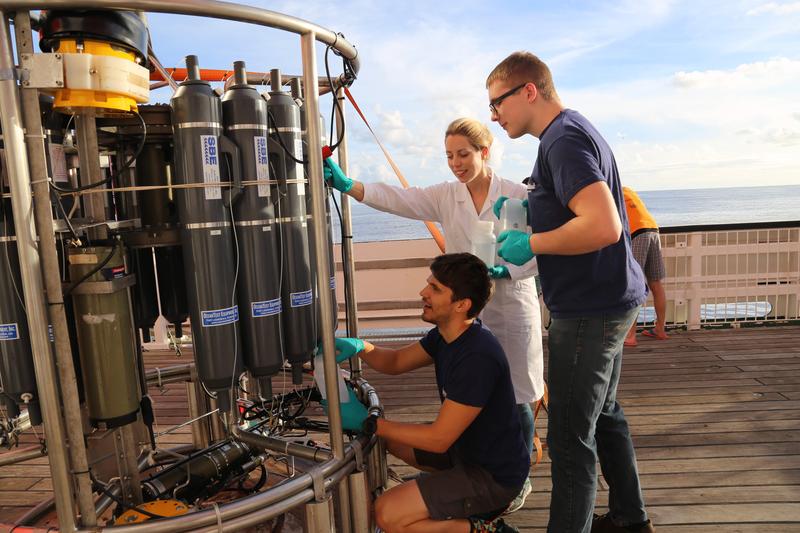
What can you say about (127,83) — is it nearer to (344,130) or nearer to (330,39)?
(330,39)

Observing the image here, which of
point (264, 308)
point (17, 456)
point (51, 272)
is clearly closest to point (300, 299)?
point (264, 308)

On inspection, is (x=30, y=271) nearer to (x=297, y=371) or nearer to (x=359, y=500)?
(x=297, y=371)

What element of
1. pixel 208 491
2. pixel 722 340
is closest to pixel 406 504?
pixel 208 491

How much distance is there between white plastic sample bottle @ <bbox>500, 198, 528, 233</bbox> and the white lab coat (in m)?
0.17

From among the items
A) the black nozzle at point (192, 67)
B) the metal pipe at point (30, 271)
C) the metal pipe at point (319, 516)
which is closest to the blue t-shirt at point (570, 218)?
the metal pipe at point (319, 516)

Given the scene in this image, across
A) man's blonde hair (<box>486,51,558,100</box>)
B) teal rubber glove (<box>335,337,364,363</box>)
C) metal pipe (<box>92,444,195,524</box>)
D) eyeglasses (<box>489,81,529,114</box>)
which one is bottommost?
metal pipe (<box>92,444,195,524</box>)

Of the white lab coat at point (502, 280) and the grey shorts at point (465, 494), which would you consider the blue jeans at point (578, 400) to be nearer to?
the grey shorts at point (465, 494)

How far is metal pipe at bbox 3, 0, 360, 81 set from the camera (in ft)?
4.73

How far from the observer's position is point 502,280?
99.7 inches

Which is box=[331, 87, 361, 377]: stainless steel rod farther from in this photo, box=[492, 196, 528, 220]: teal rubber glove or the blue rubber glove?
box=[492, 196, 528, 220]: teal rubber glove

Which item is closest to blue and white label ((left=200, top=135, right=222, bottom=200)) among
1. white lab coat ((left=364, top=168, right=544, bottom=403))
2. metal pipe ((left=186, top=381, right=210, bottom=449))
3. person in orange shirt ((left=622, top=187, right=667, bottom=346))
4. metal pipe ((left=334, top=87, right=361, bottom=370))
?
metal pipe ((left=334, top=87, right=361, bottom=370))

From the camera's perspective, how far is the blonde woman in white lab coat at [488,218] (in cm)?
249

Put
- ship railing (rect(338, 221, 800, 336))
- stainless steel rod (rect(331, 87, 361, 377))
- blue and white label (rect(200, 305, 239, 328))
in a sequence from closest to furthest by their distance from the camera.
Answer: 1. blue and white label (rect(200, 305, 239, 328))
2. stainless steel rod (rect(331, 87, 361, 377))
3. ship railing (rect(338, 221, 800, 336))

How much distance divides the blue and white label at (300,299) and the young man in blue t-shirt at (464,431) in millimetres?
413
